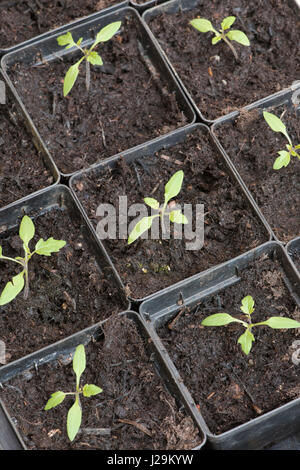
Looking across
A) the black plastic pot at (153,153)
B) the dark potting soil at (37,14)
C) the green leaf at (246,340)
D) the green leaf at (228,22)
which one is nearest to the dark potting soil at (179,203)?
the black plastic pot at (153,153)

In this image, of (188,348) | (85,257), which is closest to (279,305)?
(188,348)

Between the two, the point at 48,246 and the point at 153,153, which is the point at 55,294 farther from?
the point at 153,153

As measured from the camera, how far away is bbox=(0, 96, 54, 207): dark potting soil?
248cm

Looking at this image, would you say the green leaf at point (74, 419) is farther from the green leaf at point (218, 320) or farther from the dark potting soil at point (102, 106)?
the dark potting soil at point (102, 106)

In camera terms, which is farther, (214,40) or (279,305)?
(214,40)

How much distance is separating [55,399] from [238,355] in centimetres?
61

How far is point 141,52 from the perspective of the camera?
274 cm

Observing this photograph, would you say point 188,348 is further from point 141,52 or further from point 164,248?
point 141,52

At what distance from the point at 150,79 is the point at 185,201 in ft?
1.78

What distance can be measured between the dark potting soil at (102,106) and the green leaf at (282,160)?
41 cm

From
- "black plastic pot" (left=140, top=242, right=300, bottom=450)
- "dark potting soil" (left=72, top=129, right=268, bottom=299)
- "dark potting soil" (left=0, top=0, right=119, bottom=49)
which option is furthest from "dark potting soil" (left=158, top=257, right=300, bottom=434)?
"dark potting soil" (left=0, top=0, right=119, bottom=49)

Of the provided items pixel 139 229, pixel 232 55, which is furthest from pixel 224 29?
pixel 139 229

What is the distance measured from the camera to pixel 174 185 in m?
2.25

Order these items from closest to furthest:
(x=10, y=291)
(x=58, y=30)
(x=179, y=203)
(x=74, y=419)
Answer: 1. (x=74, y=419)
2. (x=10, y=291)
3. (x=179, y=203)
4. (x=58, y=30)
